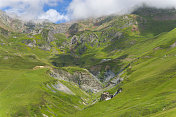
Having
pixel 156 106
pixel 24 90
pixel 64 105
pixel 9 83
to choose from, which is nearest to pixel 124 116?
pixel 156 106

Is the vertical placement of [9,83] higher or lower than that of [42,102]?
higher

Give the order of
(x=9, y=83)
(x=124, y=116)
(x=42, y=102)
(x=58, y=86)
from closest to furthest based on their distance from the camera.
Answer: (x=124, y=116) → (x=42, y=102) → (x=9, y=83) → (x=58, y=86)

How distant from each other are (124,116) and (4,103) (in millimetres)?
81547

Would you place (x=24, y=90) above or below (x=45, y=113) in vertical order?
above

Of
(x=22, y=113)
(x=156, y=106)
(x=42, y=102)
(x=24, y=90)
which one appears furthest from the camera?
(x=24, y=90)

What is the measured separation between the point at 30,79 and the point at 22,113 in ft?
229

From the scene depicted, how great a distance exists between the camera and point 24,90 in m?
144

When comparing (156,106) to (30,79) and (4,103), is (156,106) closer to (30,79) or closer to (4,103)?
(4,103)

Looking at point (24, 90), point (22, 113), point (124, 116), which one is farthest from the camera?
point (24, 90)

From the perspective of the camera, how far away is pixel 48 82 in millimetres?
182000

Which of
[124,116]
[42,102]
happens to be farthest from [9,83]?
[124,116]

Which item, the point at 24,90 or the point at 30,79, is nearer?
the point at 24,90

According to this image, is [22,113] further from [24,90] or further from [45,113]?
[24,90]

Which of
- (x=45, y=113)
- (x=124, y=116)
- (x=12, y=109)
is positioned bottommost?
(x=124, y=116)
